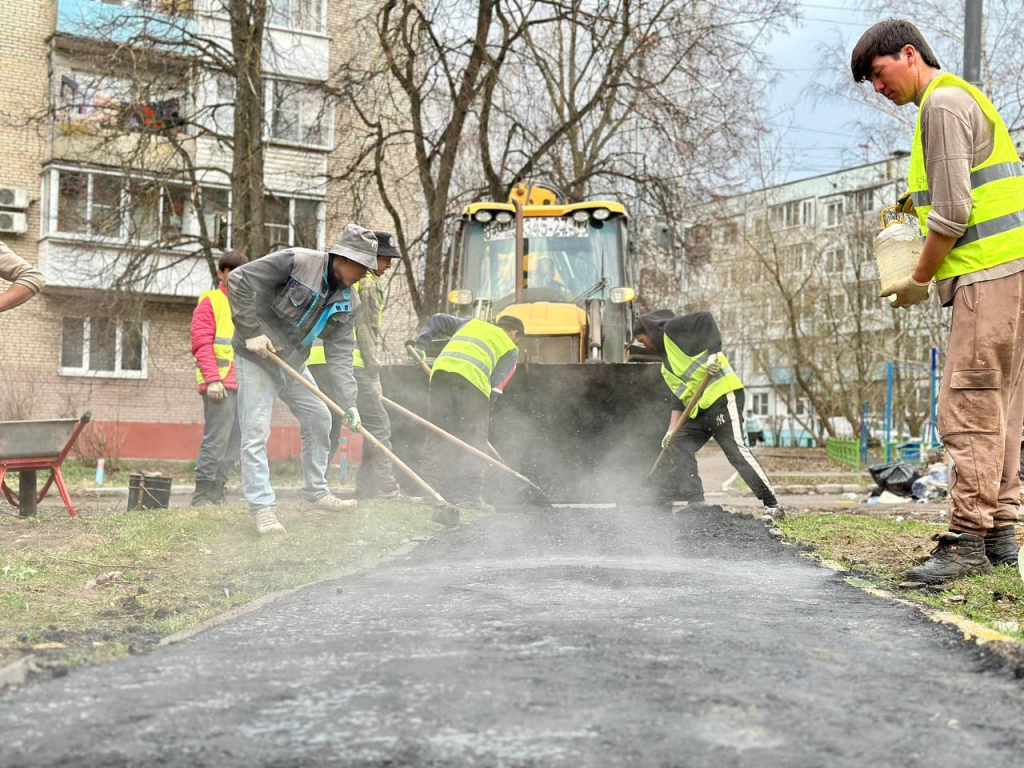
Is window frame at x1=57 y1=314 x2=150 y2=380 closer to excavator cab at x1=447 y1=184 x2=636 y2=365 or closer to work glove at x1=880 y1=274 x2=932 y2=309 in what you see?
excavator cab at x1=447 y1=184 x2=636 y2=365

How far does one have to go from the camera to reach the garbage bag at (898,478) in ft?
41.3

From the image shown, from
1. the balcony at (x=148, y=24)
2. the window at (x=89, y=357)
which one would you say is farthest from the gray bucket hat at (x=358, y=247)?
the window at (x=89, y=357)

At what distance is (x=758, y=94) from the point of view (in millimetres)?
17188

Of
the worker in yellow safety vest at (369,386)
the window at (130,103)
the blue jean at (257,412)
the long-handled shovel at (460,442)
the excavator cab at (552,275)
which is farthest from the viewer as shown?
the window at (130,103)

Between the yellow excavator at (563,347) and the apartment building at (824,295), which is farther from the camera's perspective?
the apartment building at (824,295)

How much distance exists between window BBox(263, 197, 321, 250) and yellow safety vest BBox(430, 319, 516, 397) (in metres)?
8.61

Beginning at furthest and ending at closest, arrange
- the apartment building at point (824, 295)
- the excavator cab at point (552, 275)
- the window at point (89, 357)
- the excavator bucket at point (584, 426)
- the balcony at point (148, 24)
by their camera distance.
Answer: the apartment building at point (824, 295)
the window at point (89, 357)
the balcony at point (148, 24)
the excavator cab at point (552, 275)
the excavator bucket at point (584, 426)

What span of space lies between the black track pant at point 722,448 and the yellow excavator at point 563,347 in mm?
555

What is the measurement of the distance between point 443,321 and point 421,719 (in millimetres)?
7313

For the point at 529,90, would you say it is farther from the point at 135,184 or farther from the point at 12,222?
the point at 12,222

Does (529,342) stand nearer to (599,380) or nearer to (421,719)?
(599,380)

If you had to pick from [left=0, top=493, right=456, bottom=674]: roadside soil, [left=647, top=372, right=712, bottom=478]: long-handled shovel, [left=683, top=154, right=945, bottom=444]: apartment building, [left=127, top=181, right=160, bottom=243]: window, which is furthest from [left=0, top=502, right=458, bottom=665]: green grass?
[left=683, top=154, right=945, bottom=444]: apartment building

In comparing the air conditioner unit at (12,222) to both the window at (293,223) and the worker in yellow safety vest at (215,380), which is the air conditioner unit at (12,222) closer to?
the window at (293,223)

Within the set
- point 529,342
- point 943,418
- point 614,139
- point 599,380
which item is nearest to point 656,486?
point 599,380
